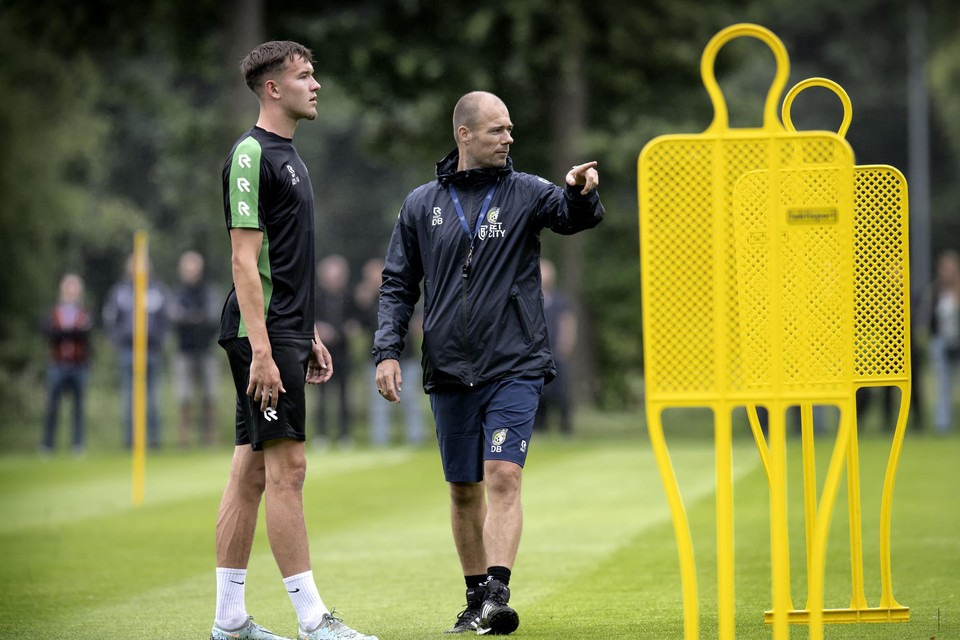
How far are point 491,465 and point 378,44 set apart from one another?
19.8 metres

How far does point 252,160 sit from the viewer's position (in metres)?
5.73

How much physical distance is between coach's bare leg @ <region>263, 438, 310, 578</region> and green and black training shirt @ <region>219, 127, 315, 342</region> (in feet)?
1.41

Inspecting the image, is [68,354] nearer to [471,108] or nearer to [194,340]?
[194,340]

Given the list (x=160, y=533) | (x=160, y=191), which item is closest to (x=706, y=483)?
(x=160, y=533)

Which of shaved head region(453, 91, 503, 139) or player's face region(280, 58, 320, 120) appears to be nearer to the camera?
player's face region(280, 58, 320, 120)

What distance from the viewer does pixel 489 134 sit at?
629 centimetres

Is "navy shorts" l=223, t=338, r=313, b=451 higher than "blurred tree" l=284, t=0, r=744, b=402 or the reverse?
the reverse

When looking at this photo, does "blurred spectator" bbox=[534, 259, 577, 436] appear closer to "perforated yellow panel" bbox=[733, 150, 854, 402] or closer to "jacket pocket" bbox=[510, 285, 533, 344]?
"jacket pocket" bbox=[510, 285, 533, 344]

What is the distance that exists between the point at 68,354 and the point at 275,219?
46.1ft

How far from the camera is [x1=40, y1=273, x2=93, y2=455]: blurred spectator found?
19094mm

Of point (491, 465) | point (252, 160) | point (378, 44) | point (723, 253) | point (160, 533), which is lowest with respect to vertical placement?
point (160, 533)

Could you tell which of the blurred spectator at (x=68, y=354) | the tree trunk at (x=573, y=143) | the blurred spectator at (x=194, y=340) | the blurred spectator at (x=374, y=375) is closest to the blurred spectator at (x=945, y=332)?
the tree trunk at (x=573, y=143)

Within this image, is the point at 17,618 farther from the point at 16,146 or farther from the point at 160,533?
the point at 16,146

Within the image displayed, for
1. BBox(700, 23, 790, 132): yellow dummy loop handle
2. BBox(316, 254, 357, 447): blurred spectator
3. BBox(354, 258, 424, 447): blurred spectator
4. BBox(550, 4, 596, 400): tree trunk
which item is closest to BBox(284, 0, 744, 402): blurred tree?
BBox(550, 4, 596, 400): tree trunk
